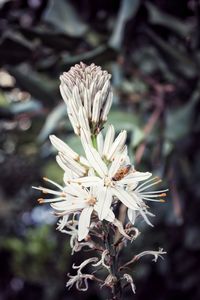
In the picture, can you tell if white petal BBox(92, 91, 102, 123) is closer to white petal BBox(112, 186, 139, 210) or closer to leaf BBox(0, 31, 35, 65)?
white petal BBox(112, 186, 139, 210)

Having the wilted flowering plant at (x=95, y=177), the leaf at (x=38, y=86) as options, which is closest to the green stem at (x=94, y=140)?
the wilted flowering plant at (x=95, y=177)

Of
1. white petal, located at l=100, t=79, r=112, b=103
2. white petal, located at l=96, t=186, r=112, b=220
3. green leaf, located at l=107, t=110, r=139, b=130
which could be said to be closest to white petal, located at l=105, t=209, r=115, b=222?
white petal, located at l=96, t=186, r=112, b=220

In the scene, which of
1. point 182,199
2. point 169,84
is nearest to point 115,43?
point 169,84

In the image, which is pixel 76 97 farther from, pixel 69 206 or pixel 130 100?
pixel 130 100

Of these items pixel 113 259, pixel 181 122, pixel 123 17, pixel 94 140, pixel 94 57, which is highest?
pixel 123 17

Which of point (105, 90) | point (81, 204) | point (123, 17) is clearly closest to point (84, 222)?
point (81, 204)

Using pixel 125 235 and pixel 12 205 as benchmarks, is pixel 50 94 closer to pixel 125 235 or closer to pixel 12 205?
pixel 12 205
